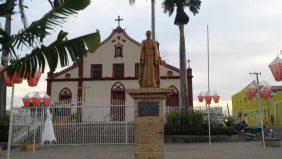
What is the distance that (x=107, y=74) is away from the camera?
35.6 metres

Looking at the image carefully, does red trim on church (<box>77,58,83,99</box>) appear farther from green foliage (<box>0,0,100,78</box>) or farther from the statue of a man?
green foliage (<box>0,0,100,78</box>)

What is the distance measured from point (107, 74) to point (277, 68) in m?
→ 22.4

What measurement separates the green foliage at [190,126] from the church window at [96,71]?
44.3 ft

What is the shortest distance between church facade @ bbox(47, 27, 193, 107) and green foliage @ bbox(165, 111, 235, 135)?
453 inches

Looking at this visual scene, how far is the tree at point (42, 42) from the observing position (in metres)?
5.92

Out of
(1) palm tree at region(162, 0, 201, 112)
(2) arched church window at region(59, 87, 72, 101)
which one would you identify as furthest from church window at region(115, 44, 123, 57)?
(1) palm tree at region(162, 0, 201, 112)

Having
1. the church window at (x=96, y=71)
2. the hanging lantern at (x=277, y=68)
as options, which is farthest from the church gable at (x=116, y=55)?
the hanging lantern at (x=277, y=68)

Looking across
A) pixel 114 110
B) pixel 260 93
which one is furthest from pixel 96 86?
pixel 260 93

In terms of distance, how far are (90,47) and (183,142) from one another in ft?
55.8

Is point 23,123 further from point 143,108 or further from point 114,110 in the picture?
point 143,108

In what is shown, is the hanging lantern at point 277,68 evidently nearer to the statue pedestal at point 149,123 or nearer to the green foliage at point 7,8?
the statue pedestal at point 149,123

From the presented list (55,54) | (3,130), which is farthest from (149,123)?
(3,130)

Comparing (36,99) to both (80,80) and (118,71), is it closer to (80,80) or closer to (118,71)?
(80,80)

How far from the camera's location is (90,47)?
20.1ft
